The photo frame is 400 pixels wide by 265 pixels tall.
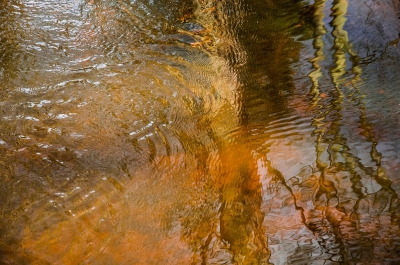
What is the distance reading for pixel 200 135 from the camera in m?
2.70

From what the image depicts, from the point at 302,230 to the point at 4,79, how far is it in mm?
2489

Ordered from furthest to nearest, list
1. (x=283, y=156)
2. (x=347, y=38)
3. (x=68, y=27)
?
1. (x=68, y=27)
2. (x=347, y=38)
3. (x=283, y=156)

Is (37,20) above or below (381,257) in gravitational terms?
above

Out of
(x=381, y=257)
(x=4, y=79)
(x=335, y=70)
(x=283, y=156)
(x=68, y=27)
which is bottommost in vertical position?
(x=381, y=257)

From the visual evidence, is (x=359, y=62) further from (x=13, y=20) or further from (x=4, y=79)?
(x=13, y=20)

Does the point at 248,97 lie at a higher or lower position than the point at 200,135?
higher

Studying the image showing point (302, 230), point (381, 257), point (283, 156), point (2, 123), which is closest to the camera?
point (381, 257)

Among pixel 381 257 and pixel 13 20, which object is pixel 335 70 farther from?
pixel 13 20

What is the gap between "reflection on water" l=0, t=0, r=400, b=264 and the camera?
217 centimetres

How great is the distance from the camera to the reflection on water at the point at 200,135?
2.17 meters

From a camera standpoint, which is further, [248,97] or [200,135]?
[248,97]

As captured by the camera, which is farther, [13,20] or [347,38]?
[13,20]

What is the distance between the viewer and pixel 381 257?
204cm

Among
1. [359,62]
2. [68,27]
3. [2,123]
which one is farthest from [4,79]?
[359,62]
